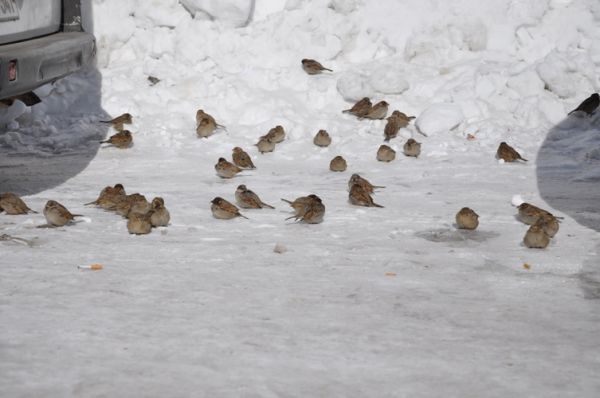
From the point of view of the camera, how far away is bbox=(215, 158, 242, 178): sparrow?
7887 mm

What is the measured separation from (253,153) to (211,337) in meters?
4.65

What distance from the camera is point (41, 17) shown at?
6.86 m

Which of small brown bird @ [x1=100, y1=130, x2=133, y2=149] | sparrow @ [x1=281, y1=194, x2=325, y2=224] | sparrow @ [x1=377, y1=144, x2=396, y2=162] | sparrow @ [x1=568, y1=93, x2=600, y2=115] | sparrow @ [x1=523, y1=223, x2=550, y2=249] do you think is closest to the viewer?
sparrow @ [x1=523, y1=223, x2=550, y2=249]

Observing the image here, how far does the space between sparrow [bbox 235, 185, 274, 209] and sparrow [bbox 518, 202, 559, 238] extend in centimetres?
178

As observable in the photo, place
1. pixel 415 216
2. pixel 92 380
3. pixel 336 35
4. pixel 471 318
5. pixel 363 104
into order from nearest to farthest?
pixel 92 380
pixel 471 318
pixel 415 216
pixel 363 104
pixel 336 35

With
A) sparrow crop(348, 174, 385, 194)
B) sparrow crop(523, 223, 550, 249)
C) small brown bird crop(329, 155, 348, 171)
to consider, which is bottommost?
sparrow crop(523, 223, 550, 249)

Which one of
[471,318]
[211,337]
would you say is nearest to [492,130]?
[471,318]

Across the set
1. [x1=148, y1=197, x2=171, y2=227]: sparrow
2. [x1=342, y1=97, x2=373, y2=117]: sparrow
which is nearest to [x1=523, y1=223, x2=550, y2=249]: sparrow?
[x1=148, y1=197, x2=171, y2=227]: sparrow

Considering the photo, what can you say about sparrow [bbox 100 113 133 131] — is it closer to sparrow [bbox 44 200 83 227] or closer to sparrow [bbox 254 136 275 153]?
sparrow [bbox 254 136 275 153]

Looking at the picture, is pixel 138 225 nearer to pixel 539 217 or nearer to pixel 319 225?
pixel 319 225

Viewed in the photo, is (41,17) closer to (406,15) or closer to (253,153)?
(253,153)

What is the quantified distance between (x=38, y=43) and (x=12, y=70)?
58cm

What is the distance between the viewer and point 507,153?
8.33 meters

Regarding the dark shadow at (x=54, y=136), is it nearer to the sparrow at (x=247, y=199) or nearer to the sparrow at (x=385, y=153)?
the sparrow at (x=247, y=199)
